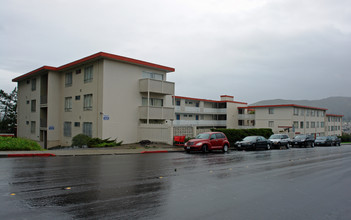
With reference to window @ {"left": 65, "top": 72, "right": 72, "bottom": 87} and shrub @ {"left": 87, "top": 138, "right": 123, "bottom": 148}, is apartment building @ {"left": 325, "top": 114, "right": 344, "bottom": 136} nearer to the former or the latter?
shrub @ {"left": 87, "top": 138, "right": 123, "bottom": 148}

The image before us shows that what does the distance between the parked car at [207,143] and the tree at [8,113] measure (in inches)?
1613

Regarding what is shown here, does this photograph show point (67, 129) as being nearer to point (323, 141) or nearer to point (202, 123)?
point (202, 123)

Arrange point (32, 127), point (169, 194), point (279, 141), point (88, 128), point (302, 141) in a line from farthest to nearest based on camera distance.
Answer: point (32, 127) → point (302, 141) → point (279, 141) → point (88, 128) → point (169, 194)

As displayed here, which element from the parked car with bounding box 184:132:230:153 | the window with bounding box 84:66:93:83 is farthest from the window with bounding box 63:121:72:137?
the parked car with bounding box 184:132:230:153

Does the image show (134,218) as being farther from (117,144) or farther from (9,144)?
(117,144)

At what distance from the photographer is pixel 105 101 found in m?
25.8

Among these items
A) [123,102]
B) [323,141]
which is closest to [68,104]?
[123,102]

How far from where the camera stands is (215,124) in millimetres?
58531

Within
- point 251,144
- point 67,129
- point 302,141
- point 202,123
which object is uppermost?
point 202,123

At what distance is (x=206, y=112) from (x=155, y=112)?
29.2 metres

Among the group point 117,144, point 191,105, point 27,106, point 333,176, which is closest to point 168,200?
point 333,176

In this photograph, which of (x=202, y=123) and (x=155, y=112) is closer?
(x=155, y=112)

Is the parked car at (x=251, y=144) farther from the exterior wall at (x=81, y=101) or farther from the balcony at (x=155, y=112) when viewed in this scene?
the exterior wall at (x=81, y=101)

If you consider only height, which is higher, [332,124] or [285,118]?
[285,118]
